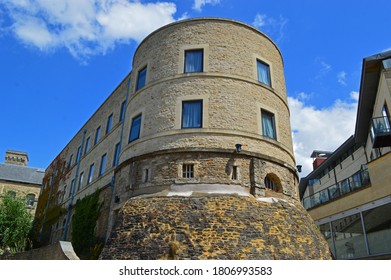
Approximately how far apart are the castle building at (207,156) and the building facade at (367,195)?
18.9ft

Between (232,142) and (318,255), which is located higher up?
(232,142)

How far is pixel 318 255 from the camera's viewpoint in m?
11.8

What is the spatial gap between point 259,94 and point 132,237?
8.71 meters

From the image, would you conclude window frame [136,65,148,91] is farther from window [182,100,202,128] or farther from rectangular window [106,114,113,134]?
rectangular window [106,114,113,134]

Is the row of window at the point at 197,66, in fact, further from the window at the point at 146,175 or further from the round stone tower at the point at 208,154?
the window at the point at 146,175

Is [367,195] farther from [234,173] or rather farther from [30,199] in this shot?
[30,199]

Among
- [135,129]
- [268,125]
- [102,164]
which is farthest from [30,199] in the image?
[268,125]

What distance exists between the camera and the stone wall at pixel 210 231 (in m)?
10.4

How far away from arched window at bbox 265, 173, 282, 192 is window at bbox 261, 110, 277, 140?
6.45ft

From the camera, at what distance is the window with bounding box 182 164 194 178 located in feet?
42.1

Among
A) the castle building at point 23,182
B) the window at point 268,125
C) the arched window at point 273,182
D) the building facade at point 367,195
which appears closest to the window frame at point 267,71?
the window at point 268,125

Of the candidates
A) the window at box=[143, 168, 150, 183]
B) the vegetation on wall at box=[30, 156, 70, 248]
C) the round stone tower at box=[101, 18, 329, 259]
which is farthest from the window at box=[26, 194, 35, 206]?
the window at box=[143, 168, 150, 183]
